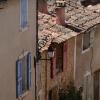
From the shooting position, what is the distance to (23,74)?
22578 millimetres

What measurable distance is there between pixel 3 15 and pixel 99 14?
1509cm

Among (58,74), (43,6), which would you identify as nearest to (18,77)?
(58,74)

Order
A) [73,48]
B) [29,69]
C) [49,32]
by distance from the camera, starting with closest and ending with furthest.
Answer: [29,69] → [49,32] → [73,48]

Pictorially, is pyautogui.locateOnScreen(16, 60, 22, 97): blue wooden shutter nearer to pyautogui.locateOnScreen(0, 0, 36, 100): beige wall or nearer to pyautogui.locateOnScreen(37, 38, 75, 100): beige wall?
pyautogui.locateOnScreen(0, 0, 36, 100): beige wall

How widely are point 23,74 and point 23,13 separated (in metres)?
2.21

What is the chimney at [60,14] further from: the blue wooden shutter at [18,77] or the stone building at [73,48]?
the blue wooden shutter at [18,77]

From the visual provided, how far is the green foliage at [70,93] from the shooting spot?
94.4ft

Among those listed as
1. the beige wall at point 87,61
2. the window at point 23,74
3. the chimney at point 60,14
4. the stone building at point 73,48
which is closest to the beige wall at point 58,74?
the stone building at point 73,48

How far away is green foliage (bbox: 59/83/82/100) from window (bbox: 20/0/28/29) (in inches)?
270

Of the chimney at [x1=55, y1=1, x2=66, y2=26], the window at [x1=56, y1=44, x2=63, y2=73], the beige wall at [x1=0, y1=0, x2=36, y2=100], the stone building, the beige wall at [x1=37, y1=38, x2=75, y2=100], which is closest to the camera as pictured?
the beige wall at [x1=0, y1=0, x2=36, y2=100]

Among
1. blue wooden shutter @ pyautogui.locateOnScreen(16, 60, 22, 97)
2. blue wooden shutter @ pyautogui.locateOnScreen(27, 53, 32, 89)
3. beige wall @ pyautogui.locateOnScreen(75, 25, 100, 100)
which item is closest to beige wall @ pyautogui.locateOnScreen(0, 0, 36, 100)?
blue wooden shutter @ pyautogui.locateOnScreen(16, 60, 22, 97)

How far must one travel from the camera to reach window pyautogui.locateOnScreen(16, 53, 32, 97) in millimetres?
21750

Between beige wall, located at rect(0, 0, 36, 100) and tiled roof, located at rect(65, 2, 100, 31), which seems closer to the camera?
beige wall, located at rect(0, 0, 36, 100)

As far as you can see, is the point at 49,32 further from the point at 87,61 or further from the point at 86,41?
the point at 87,61
